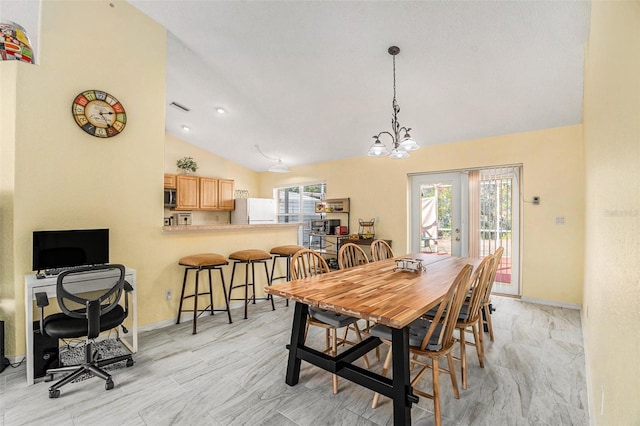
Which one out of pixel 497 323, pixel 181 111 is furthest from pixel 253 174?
pixel 497 323

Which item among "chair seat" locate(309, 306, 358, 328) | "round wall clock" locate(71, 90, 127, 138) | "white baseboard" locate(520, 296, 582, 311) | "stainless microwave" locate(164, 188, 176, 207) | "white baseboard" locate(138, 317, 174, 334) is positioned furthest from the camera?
"stainless microwave" locate(164, 188, 176, 207)

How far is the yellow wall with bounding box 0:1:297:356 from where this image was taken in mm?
2480

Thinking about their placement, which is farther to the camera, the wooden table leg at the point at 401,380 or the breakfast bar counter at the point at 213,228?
the breakfast bar counter at the point at 213,228

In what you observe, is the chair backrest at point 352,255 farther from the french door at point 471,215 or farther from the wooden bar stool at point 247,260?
the french door at point 471,215

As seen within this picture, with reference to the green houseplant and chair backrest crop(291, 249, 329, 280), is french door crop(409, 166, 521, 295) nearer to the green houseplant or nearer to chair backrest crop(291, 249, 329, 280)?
chair backrest crop(291, 249, 329, 280)

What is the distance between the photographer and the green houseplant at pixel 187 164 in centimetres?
633

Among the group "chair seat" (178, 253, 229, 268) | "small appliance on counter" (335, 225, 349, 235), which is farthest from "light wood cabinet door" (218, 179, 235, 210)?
"chair seat" (178, 253, 229, 268)

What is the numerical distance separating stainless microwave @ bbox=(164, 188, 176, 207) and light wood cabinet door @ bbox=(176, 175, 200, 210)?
14 cm

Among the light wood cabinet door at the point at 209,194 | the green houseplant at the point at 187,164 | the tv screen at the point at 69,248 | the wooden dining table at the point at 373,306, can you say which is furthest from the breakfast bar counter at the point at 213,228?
the green houseplant at the point at 187,164

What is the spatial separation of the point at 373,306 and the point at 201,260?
226 cm

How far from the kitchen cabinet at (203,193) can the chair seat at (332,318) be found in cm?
486

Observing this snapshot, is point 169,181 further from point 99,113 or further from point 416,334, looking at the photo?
point 416,334

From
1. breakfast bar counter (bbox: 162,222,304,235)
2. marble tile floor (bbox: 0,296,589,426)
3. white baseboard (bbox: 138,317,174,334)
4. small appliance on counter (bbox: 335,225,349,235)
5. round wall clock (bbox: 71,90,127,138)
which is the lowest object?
marble tile floor (bbox: 0,296,589,426)

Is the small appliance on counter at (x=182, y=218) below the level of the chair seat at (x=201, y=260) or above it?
above
